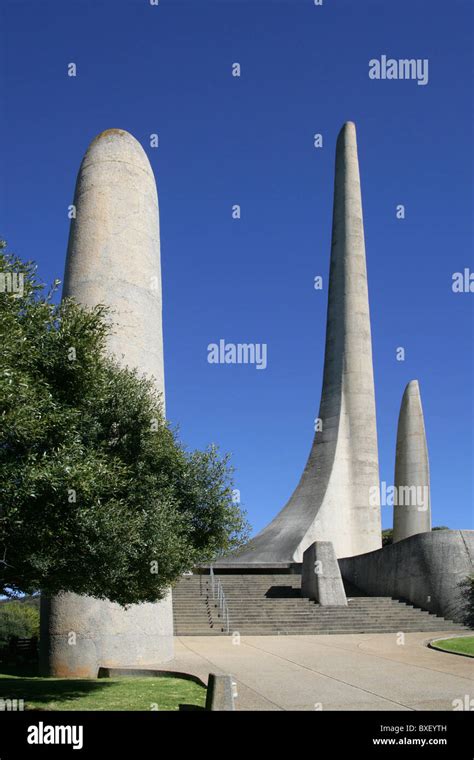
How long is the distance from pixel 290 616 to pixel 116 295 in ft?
39.5

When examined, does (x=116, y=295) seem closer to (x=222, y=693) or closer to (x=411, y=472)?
(x=222, y=693)

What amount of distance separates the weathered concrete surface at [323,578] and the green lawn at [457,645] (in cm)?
637

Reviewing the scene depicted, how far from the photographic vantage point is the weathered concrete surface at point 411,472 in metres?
34.1

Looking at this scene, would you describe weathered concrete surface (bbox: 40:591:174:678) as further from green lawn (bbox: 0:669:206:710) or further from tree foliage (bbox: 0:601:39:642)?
tree foliage (bbox: 0:601:39:642)

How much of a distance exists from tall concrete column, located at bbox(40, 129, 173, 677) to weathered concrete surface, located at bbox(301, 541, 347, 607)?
32.1 ft

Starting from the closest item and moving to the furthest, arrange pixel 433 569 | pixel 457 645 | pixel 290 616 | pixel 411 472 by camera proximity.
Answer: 1. pixel 457 645
2. pixel 290 616
3. pixel 433 569
4. pixel 411 472

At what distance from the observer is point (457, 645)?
1639cm

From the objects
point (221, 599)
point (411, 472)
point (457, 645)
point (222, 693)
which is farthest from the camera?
point (411, 472)

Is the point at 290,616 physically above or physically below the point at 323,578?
below

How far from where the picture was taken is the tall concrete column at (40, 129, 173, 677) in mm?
14281

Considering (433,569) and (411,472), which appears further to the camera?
(411,472)

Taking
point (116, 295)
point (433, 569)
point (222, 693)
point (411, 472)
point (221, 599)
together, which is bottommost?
point (221, 599)

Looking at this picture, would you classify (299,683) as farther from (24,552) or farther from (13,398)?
(13,398)

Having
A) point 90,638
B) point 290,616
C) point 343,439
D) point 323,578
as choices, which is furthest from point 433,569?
point 343,439
